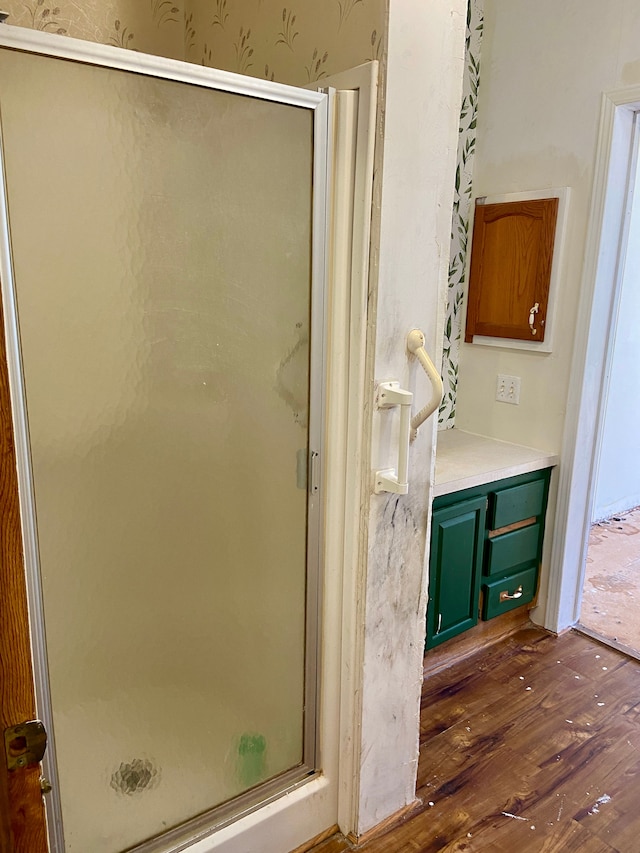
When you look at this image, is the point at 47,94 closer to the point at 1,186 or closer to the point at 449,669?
the point at 1,186

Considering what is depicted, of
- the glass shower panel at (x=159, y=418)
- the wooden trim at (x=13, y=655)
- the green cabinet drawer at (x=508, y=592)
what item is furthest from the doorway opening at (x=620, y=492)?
the wooden trim at (x=13, y=655)

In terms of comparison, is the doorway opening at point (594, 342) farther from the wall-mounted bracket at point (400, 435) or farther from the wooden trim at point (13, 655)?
the wooden trim at point (13, 655)

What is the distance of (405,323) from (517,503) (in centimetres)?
124

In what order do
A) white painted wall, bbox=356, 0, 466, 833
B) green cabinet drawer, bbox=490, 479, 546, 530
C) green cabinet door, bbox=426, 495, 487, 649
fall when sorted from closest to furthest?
white painted wall, bbox=356, 0, 466, 833, green cabinet door, bbox=426, 495, 487, 649, green cabinet drawer, bbox=490, 479, 546, 530

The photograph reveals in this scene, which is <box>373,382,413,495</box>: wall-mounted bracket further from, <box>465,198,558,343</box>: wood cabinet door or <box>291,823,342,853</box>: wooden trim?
<box>465,198,558,343</box>: wood cabinet door

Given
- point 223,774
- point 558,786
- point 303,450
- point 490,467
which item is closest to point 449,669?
point 558,786

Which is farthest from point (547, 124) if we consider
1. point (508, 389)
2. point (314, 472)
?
point (314, 472)

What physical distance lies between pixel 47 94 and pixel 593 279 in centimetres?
191

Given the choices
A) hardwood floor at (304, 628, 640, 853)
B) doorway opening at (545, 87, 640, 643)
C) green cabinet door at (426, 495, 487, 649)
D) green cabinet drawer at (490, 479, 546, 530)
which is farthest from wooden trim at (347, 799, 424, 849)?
doorway opening at (545, 87, 640, 643)

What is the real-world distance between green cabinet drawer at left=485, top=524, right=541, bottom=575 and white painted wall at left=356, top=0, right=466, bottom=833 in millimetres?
803

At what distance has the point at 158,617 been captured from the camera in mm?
1334

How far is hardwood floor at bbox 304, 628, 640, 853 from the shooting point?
1.69 meters

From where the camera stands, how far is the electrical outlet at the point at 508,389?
2639mm

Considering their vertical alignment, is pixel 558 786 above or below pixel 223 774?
below
